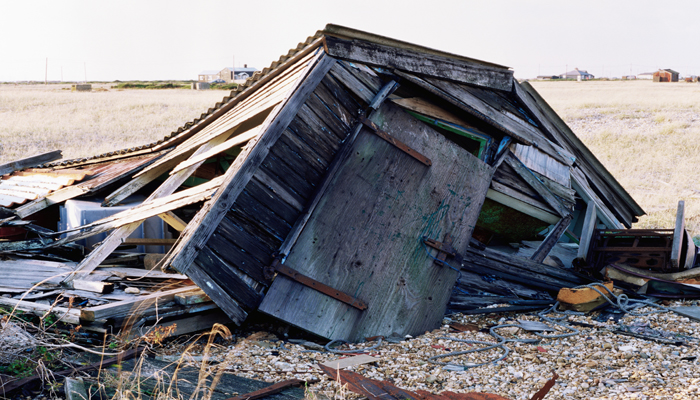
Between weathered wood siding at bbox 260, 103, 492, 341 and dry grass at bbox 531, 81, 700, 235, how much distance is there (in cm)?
759

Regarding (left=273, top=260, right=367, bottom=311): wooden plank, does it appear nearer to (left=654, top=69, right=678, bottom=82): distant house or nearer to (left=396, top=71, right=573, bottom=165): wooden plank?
(left=396, top=71, right=573, bottom=165): wooden plank

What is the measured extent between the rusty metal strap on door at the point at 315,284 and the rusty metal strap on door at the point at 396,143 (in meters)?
1.63

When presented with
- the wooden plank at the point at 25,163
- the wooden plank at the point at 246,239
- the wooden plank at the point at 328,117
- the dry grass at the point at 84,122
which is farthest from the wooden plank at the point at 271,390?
the dry grass at the point at 84,122

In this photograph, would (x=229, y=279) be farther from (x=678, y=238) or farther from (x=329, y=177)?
(x=678, y=238)

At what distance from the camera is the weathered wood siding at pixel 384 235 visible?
219 inches

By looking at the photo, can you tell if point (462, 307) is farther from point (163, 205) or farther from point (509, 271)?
point (163, 205)

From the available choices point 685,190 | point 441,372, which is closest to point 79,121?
point 685,190

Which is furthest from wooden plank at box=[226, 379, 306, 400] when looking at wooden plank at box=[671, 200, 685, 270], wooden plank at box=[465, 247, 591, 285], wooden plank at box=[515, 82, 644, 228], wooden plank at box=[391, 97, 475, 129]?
wooden plank at box=[671, 200, 685, 270]

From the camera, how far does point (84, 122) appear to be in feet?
94.2

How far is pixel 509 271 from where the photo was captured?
717cm

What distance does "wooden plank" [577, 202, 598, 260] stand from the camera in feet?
26.3

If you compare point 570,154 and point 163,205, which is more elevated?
point 570,154

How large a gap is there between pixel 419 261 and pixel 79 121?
27.4 m

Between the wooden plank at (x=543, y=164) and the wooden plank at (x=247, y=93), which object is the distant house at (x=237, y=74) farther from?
the wooden plank at (x=543, y=164)
